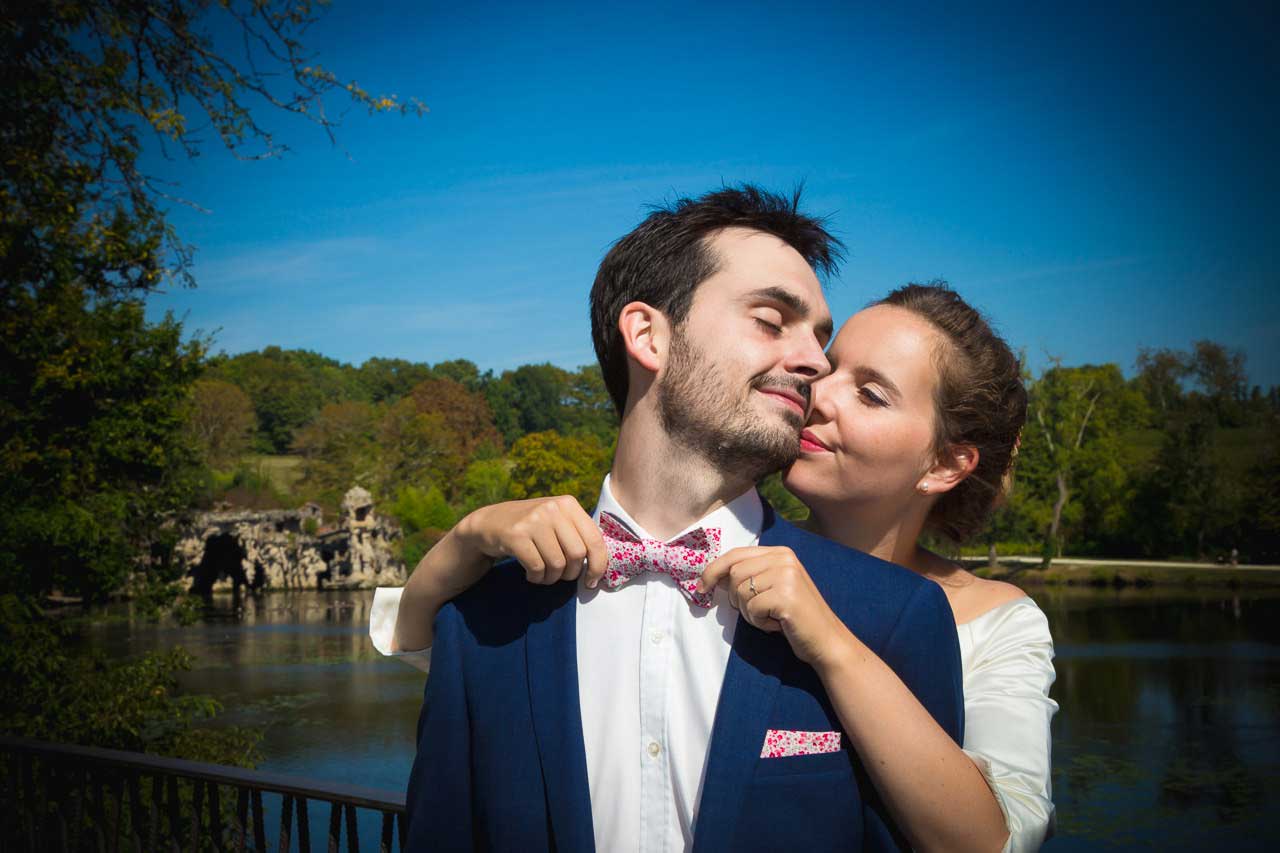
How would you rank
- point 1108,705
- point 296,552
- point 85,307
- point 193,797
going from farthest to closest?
point 296,552 → point 1108,705 → point 85,307 → point 193,797

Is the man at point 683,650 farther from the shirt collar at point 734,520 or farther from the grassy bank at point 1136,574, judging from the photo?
the grassy bank at point 1136,574

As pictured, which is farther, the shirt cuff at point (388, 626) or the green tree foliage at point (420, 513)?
the green tree foliage at point (420, 513)

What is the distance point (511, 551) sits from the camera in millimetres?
1718

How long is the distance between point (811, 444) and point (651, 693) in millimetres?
761

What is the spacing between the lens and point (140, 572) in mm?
14688

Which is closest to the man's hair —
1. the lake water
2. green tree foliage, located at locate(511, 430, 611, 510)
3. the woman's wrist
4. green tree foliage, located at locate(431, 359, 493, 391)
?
the woman's wrist

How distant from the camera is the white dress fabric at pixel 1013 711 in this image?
1.70 metres

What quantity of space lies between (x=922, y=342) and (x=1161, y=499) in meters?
49.6

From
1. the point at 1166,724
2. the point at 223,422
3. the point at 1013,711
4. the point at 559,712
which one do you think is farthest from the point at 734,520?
the point at 223,422

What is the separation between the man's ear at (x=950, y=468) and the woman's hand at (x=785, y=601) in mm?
886

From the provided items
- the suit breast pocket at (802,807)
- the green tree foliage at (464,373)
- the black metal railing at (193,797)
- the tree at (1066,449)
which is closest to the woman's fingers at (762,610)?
the suit breast pocket at (802,807)

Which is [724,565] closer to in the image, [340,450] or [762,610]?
[762,610]

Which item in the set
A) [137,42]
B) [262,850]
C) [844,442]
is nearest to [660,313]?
[844,442]

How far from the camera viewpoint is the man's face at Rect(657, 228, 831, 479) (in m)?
1.82
